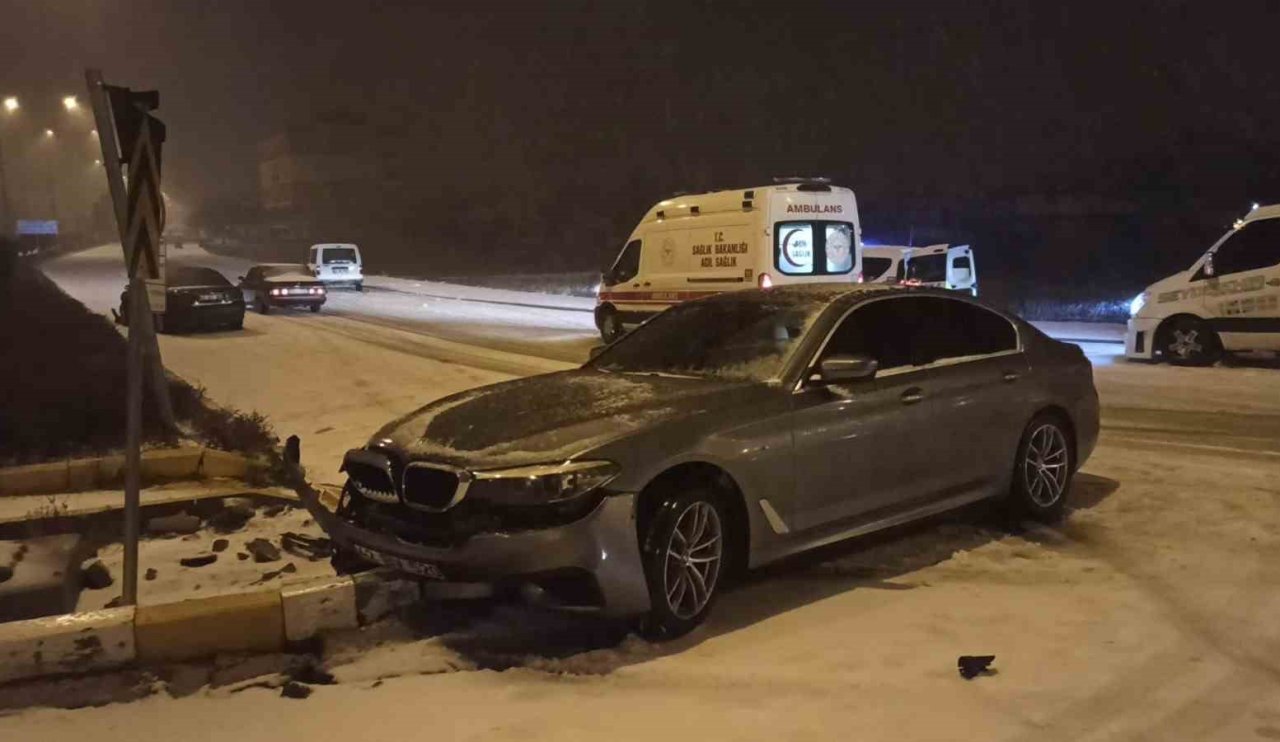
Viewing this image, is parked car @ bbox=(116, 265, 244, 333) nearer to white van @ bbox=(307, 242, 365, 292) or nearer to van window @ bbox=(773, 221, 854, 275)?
van window @ bbox=(773, 221, 854, 275)

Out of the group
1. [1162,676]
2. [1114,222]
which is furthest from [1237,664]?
[1114,222]

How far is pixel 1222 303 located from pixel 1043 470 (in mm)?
9841

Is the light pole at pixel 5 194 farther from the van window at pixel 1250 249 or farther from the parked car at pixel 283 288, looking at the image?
the van window at pixel 1250 249

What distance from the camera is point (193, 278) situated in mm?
22828

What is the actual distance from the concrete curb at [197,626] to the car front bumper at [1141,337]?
44.8 feet

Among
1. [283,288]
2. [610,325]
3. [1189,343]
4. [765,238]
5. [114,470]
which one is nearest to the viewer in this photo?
[114,470]

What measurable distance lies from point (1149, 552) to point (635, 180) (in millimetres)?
63801

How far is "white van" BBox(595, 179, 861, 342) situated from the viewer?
15328 mm

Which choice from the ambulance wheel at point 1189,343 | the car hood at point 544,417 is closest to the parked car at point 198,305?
the ambulance wheel at point 1189,343

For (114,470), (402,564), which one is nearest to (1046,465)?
(402,564)

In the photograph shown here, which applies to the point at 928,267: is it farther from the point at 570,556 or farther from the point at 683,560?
the point at 570,556

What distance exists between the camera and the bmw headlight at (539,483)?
4621 mm

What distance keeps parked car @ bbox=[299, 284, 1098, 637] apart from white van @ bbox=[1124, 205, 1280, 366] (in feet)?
29.9

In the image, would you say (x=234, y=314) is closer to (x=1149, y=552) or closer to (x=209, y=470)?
(x=209, y=470)
